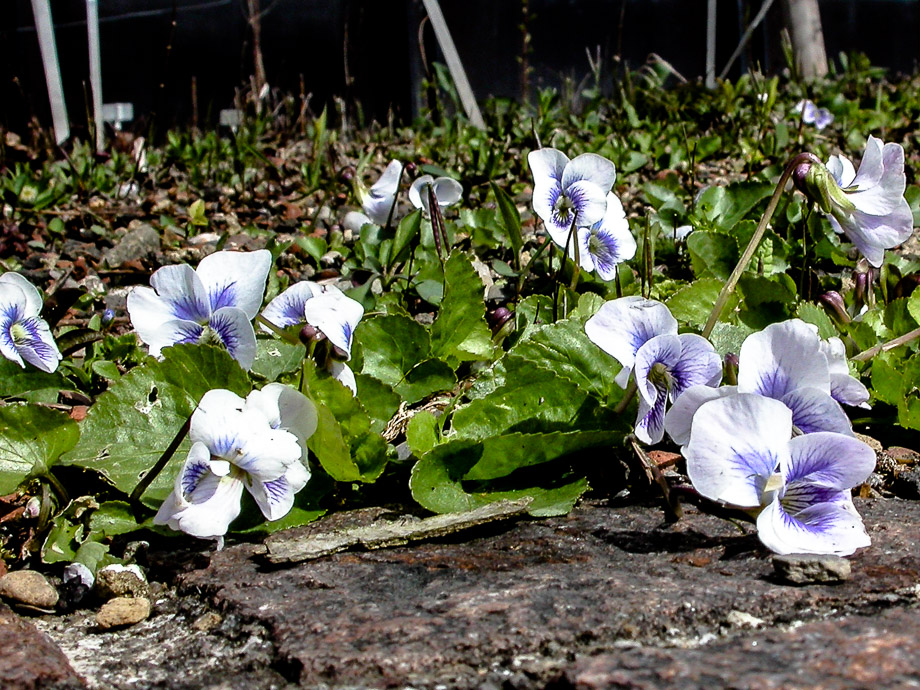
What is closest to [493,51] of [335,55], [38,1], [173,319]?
[335,55]

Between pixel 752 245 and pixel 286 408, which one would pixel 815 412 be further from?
pixel 286 408

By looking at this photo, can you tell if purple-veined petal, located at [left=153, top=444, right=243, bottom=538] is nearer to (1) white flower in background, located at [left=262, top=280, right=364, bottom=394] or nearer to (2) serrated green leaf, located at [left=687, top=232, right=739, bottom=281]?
(1) white flower in background, located at [left=262, top=280, right=364, bottom=394]

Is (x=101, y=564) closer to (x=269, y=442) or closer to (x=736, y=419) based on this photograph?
(x=269, y=442)

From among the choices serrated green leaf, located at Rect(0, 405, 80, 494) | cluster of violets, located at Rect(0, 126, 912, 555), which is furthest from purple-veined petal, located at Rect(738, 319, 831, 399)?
serrated green leaf, located at Rect(0, 405, 80, 494)

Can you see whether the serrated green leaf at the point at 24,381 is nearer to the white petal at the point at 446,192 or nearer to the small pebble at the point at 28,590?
the small pebble at the point at 28,590

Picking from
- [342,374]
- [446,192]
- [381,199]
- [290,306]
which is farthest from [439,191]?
[342,374]

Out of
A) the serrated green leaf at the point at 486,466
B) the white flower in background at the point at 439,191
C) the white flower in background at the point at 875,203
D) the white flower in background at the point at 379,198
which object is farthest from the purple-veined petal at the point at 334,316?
the white flower in background at the point at 379,198
